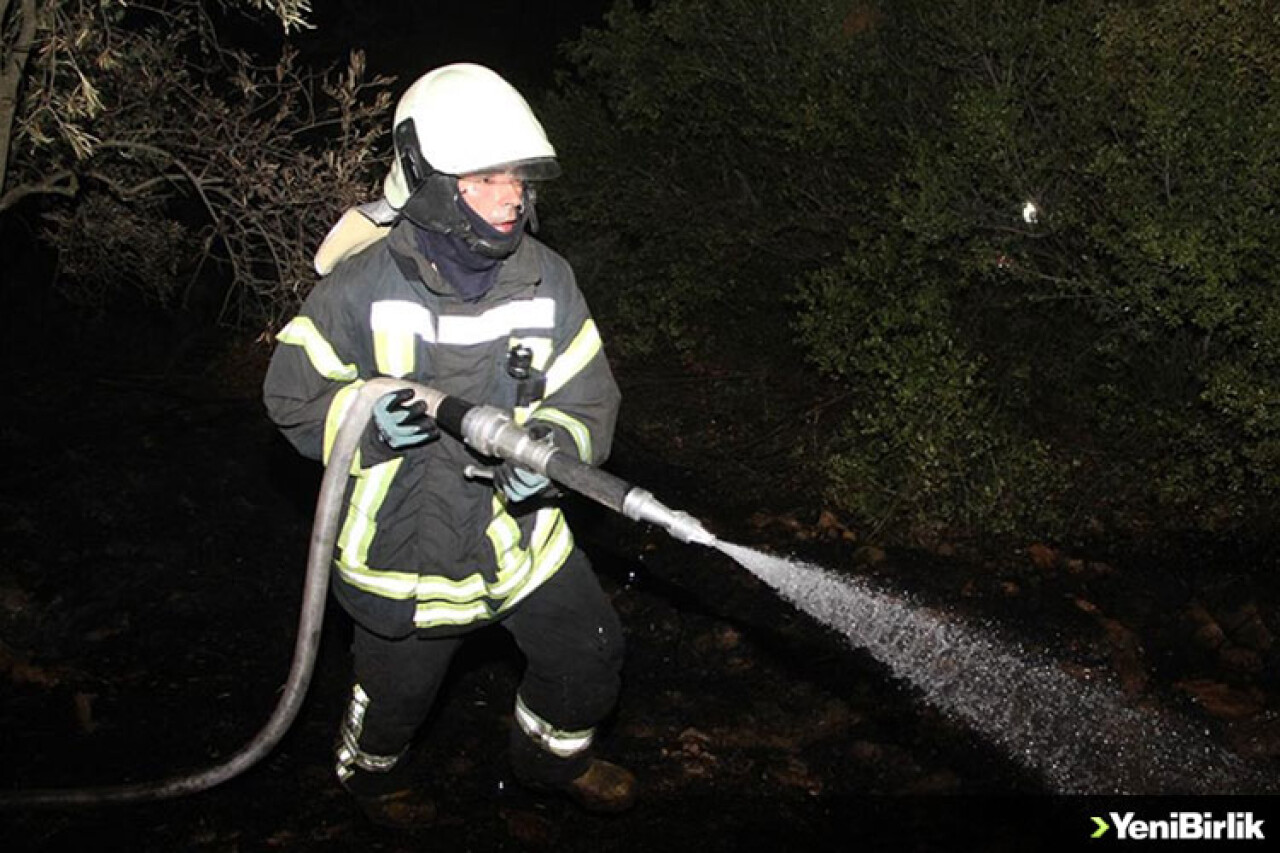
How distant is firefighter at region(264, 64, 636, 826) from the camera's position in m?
3.20

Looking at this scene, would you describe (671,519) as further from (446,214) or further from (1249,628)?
(1249,628)

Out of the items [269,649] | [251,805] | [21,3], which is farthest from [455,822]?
[21,3]

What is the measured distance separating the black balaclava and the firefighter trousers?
3.18 feet

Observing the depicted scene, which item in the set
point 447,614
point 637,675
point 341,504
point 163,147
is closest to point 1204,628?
point 637,675

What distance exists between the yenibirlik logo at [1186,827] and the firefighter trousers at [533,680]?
1742mm

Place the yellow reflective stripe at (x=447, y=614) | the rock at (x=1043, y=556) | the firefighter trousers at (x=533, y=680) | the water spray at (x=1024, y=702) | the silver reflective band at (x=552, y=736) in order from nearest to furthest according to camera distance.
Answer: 1. the yellow reflective stripe at (x=447, y=614)
2. the firefighter trousers at (x=533, y=680)
3. the silver reflective band at (x=552, y=736)
4. the water spray at (x=1024, y=702)
5. the rock at (x=1043, y=556)

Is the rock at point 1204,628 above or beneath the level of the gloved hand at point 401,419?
beneath

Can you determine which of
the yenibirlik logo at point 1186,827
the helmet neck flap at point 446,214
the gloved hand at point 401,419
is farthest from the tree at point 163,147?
the yenibirlik logo at point 1186,827

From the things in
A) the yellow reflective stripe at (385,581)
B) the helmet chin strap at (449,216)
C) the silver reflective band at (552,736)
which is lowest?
the silver reflective band at (552,736)

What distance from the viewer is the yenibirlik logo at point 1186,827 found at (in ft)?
12.7

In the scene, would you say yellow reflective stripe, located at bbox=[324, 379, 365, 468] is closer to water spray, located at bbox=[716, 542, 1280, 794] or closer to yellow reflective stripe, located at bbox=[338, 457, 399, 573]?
yellow reflective stripe, located at bbox=[338, 457, 399, 573]

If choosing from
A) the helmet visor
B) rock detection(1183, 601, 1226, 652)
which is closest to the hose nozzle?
the helmet visor

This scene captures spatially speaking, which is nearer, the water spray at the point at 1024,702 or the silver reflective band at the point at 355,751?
the silver reflective band at the point at 355,751

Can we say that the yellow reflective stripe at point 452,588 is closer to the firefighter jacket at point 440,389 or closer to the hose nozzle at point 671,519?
the firefighter jacket at point 440,389
